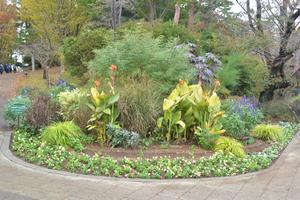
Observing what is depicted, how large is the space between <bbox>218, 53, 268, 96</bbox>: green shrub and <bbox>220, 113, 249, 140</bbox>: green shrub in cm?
428

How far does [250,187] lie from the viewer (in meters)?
5.04

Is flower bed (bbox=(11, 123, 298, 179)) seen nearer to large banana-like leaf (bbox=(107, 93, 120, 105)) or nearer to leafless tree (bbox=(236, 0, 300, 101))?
large banana-like leaf (bbox=(107, 93, 120, 105))

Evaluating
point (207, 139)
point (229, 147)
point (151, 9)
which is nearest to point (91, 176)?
point (207, 139)

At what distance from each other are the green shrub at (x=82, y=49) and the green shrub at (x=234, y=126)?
7.04 meters

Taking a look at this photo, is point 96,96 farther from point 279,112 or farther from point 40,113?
point 279,112

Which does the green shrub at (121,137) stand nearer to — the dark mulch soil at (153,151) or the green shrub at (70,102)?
the dark mulch soil at (153,151)

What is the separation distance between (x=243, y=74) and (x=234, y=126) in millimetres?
6335

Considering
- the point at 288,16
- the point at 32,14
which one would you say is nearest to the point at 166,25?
the point at 288,16

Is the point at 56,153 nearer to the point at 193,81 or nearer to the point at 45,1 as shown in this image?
the point at 193,81

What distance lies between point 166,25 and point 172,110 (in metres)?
7.82

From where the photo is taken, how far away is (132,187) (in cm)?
484

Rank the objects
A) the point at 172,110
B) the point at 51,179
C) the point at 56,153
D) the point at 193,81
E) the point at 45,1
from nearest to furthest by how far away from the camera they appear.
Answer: the point at 51,179, the point at 56,153, the point at 172,110, the point at 193,81, the point at 45,1

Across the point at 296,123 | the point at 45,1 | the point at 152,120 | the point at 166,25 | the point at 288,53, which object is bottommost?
the point at 296,123

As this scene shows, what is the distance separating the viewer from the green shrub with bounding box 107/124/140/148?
6238mm
